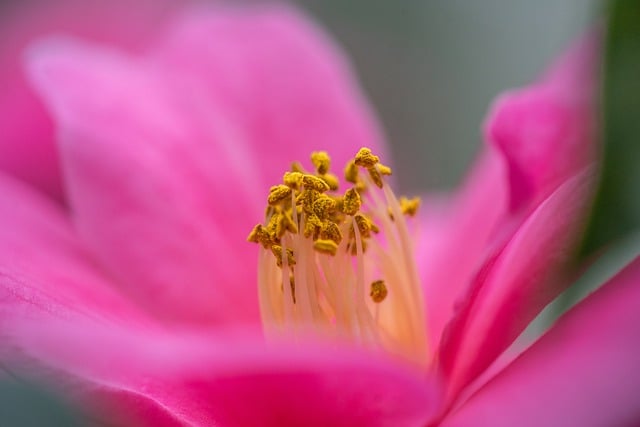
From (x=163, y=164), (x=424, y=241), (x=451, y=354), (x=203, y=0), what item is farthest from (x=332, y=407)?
(x=203, y=0)

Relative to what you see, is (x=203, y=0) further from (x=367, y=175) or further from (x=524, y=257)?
(x=524, y=257)

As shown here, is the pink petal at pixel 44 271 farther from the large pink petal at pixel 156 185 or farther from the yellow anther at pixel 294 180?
the yellow anther at pixel 294 180

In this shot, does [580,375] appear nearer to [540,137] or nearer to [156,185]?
[540,137]

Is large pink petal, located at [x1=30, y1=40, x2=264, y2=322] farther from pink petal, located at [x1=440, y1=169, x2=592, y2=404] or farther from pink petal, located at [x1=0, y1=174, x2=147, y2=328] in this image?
pink petal, located at [x1=440, y1=169, x2=592, y2=404]

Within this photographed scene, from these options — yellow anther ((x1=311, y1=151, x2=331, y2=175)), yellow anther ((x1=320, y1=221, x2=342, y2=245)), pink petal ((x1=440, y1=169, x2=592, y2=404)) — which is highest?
yellow anther ((x1=311, y1=151, x2=331, y2=175))

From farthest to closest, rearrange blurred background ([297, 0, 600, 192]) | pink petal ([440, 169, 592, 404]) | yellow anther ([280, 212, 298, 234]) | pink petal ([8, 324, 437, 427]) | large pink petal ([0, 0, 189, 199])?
blurred background ([297, 0, 600, 192]) → large pink petal ([0, 0, 189, 199]) → yellow anther ([280, 212, 298, 234]) → pink petal ([440, 169, 592, 404]) → pink petal ([8, 324, 437, 427])

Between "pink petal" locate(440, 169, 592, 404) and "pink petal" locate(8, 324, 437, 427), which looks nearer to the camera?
"pink petal" locate(8, 324, 437, 427)

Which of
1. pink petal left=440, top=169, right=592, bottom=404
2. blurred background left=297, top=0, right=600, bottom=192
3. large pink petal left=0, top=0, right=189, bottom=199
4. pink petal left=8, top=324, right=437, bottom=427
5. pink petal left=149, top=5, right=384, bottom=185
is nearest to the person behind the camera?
pink petal left=8, top=324, right=437, bottom=427

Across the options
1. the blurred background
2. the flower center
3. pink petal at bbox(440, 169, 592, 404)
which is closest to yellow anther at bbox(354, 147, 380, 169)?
the flower center
